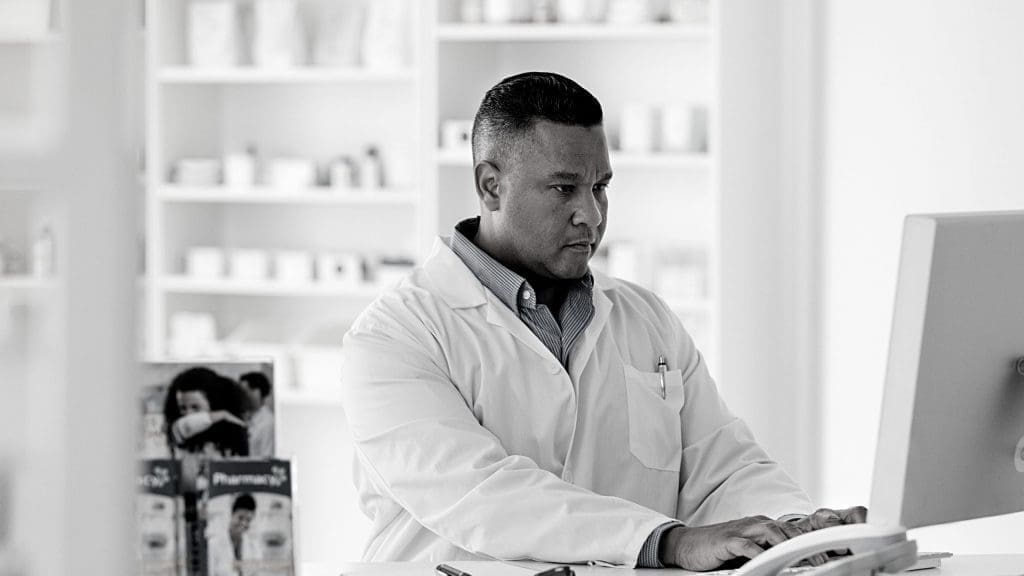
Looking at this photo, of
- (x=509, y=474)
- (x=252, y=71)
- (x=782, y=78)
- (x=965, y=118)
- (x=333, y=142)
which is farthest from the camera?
(x=333, y=142)

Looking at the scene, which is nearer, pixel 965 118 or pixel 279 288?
→ pixel 965 118

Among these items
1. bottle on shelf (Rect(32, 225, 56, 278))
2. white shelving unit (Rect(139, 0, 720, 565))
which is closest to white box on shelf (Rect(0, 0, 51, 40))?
bottle on shelf (Rect(32, 225, 56, 278))

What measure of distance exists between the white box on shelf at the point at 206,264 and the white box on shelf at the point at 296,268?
0.67 feet

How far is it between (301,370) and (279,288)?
0.28 metres

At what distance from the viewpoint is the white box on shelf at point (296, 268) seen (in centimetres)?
419

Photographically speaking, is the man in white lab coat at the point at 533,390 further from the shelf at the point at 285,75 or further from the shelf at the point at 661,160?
the shelf at the point at 285,75

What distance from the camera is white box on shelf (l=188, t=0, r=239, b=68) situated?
419cm

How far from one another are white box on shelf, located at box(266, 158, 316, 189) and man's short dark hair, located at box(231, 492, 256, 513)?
2.92 metres

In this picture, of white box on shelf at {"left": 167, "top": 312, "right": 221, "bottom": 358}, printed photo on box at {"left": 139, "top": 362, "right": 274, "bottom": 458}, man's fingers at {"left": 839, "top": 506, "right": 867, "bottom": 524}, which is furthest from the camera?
white box on shelf at {"left": 167, "top": 312, "right": 221, "bottom": 358}

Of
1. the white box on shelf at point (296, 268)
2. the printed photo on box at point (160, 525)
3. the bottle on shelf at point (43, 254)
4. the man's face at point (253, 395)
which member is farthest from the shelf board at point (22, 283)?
the white box on shelf at point (296, 268)

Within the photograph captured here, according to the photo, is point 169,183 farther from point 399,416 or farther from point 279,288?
point 399,416

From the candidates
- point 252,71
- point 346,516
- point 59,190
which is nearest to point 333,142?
point 252,71

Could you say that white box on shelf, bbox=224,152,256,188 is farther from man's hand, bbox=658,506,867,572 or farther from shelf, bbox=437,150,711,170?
man's hand, bbox=658,506,867,572

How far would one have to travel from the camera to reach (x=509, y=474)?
186 centimetres
